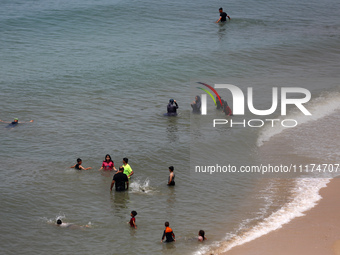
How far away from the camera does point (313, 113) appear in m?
30.8

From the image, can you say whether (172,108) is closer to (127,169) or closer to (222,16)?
(127,169)

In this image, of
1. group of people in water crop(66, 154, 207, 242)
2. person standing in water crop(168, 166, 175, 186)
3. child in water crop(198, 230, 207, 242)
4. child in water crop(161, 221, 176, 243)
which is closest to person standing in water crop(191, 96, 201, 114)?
group of people in water crop(66, 154, 207, 242)

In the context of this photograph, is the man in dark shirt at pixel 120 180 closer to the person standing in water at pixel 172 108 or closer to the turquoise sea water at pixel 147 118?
the turquoise sea water at pixel 147 118

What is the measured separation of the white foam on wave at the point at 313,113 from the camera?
1113 inches

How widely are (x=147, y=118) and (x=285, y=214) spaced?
10942 mm

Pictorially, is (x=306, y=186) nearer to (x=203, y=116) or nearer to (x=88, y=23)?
(x=203, y=116)

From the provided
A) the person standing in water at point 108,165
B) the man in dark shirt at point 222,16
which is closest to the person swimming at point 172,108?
the person standing in water at point 108,165

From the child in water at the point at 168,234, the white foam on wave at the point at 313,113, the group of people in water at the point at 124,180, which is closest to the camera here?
the child in water at the point at 168,234

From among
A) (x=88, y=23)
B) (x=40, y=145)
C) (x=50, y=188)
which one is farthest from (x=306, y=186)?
(x=88, y=23)

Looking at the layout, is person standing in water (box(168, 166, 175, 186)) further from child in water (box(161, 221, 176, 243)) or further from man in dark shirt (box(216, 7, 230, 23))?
man in dark shirt (box(216, 7, 230, 23))

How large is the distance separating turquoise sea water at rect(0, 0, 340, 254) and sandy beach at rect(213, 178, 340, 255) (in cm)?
58

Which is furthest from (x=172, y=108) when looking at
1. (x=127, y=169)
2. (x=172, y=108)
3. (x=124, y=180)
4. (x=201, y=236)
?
(x=201, y=236)

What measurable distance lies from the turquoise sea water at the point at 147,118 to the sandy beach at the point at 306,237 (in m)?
0.58

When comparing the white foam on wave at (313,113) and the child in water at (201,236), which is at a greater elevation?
the white foam on wave at (313,113)
